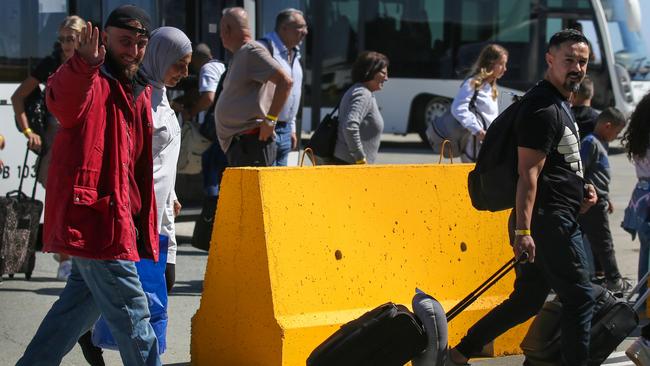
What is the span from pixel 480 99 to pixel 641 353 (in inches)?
147

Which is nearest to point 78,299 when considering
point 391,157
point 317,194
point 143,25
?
point 143,25

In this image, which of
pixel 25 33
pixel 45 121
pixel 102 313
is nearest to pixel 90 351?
pixel 102 313

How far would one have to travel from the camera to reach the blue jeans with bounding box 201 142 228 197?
9.65 metres

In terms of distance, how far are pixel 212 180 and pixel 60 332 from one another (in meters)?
4.37

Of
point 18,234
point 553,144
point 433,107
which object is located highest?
point 553,144

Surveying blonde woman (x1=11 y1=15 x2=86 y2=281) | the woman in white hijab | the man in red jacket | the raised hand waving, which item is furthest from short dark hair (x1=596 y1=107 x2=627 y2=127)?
the raised hand waving

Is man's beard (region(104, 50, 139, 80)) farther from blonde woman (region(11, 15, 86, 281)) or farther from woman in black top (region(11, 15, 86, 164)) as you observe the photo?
woman in black top (region(11, 15, 86, 164))

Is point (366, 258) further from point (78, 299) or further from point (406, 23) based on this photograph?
point (406, 23)

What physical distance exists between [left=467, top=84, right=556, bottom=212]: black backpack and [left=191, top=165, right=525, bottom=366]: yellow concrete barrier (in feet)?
2.65

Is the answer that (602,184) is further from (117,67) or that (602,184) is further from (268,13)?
(268,13)

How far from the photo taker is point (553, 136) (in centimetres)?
582

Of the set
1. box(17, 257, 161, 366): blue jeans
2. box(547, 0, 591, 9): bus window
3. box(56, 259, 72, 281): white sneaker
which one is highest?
box(547, 0, 591, 9): bus window

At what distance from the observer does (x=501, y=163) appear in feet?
19.7

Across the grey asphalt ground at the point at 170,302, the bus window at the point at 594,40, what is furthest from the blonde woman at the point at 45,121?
the bus window at the point at 594,40
